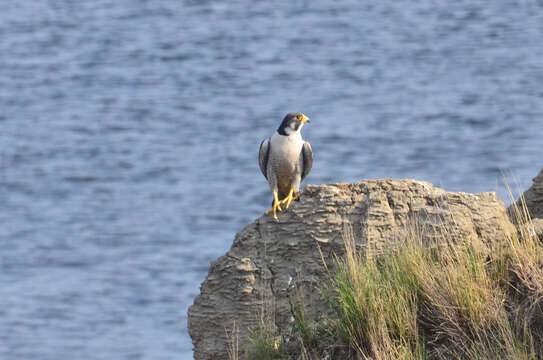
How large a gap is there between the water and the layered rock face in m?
22.5

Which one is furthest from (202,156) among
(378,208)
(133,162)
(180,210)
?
(378,208)

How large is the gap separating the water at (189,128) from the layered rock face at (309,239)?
22537mm

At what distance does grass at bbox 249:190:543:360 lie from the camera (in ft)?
28.0

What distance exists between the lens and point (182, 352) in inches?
1270

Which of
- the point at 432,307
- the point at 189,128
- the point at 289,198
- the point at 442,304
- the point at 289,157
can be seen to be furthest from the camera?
the point at 189,128

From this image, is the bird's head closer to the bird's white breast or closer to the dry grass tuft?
the bird's white breast

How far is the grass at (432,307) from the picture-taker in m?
8.52

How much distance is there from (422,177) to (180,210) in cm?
1136

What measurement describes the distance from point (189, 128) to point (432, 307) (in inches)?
2236

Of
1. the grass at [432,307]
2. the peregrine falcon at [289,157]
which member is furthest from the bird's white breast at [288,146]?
the grass at [432,307]

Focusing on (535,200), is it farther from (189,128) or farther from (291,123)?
(189,128)

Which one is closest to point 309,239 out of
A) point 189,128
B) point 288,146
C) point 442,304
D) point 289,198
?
point 289,198

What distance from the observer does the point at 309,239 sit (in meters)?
9.72

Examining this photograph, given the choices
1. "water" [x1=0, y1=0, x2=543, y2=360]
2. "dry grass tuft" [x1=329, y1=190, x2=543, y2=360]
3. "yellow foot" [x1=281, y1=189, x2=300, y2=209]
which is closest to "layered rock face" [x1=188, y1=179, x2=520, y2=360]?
"yellow foot" [x1=281, y1=189, x2=300, y2=209]
